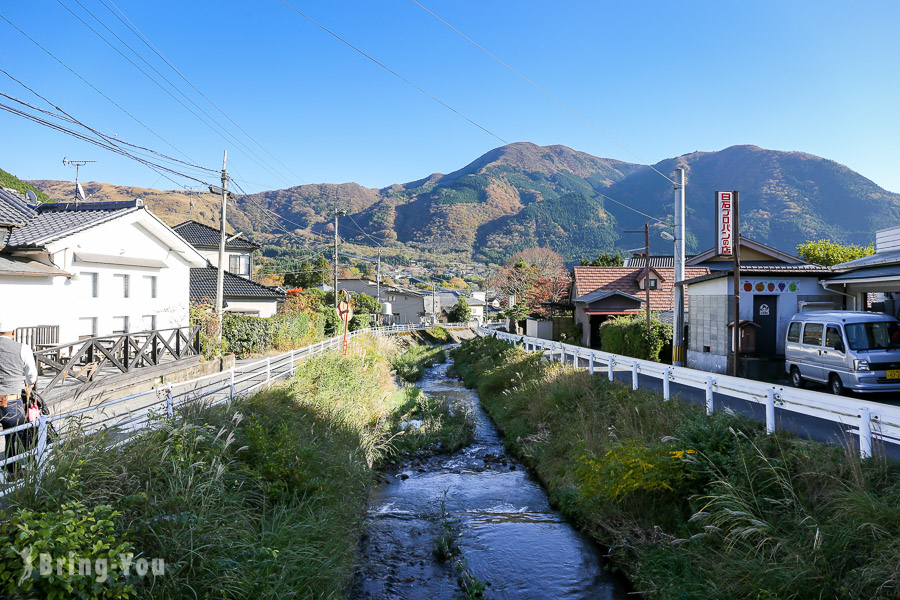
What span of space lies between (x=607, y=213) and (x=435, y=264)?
69226mm

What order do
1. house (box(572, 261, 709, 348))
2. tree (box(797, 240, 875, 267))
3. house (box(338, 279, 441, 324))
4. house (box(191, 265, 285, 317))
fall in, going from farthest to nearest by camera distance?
house (box(338, 279, 441, 324)) → tree (box(797, 240, 875, 267)) → house (box(191, 265, 285, 317)) → house (box(572, 261, 709, 348))

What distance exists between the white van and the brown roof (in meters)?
21.0

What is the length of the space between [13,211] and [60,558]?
16768 millimetres

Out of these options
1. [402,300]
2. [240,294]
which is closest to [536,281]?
[402,300]

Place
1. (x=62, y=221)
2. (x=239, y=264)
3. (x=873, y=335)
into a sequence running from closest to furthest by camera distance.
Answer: (x=873, y=335)
(x=62, y=221)
(x=239, y=264)

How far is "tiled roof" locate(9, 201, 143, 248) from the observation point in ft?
47.5

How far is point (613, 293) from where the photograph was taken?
32.7 meters

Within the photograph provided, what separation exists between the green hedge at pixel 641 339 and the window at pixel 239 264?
3097cm

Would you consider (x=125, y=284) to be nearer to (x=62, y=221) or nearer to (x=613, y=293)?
(x=62, y=221)

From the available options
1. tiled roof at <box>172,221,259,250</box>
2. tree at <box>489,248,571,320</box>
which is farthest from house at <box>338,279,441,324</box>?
tiled roof at <box>172,221,259,250</box>

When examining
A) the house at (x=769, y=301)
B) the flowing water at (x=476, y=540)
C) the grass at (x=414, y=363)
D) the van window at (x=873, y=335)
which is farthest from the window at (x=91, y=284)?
the van window at (x=873, y=335)

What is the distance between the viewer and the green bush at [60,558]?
3.38 m

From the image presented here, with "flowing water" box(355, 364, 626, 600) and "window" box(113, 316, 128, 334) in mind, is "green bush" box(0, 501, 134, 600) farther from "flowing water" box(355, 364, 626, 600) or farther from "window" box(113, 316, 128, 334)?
"window" box(113, 316, 128, 334)

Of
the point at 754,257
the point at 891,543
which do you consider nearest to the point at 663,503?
the point at 891,543
